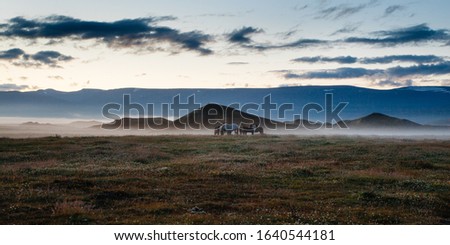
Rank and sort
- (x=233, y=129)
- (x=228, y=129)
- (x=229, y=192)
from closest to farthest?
(x=229, y=192)
(x=228, y=129)
(x=233, y=129)

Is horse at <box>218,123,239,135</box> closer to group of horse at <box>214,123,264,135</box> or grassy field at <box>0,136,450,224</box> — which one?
group of horse at <box>214,123,264,135</box>

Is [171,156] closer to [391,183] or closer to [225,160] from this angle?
[225,160]

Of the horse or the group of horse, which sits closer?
the horse

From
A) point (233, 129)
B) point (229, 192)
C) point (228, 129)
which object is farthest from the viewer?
point (233, 129)

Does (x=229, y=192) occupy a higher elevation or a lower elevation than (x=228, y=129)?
lower

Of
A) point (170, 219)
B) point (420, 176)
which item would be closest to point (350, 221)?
point (170, 219)

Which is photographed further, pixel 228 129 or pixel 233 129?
pixel 233 129

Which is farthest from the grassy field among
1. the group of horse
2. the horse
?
the group of horse

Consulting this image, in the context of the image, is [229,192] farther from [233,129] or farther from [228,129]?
[233,129]

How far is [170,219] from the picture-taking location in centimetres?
1895

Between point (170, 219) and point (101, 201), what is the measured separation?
5.70 meters

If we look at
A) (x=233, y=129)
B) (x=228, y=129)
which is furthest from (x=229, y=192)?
(x=233, y=129)

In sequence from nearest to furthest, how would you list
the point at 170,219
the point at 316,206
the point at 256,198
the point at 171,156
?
the point at 170,219, the point at 316,206, the point at 256,198, the point at 171,156

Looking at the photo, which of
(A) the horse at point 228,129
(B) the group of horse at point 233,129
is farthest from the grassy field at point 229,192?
(B) the group of horse at point 233,129
